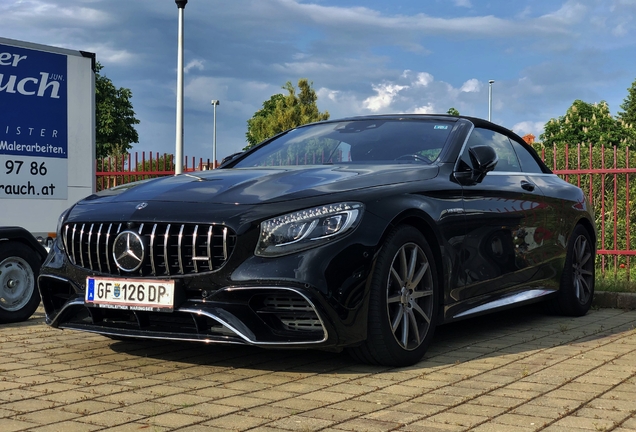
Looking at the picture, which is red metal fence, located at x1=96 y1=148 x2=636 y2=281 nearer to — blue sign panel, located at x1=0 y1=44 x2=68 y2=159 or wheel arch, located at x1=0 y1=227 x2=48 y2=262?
blue sign panel, located at x1=0 y1=44 x2=68 y2=159

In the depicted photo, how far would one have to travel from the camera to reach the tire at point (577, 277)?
24.0ft

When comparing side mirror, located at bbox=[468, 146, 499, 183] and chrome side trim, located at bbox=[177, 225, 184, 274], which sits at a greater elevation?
side mirror, located at bbox=[468, 146, 499, 183]

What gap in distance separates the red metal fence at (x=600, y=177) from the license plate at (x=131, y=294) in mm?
6158

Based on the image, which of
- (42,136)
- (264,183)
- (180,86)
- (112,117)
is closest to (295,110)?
(112,117)

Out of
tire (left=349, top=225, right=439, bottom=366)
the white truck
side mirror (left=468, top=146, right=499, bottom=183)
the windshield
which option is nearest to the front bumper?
tire (left=349, top=225, right=439, bottom=366)

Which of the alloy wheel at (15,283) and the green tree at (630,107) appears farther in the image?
the green tree at (630,107)

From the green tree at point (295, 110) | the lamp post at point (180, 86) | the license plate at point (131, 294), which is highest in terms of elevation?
the green tree at point (295, 110)

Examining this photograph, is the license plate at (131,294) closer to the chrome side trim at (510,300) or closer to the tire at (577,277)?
the chrome side trim at (510,300)

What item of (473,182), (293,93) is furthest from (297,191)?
(293,93)

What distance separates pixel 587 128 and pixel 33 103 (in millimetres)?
37429

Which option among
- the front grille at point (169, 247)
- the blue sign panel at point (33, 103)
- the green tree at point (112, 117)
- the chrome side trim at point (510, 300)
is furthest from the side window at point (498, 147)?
the green tree at point (112, 117)

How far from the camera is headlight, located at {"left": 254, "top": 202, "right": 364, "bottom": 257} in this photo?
4496 mm

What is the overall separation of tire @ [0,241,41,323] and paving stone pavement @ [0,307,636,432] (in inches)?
30.1

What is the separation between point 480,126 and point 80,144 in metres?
4.20
